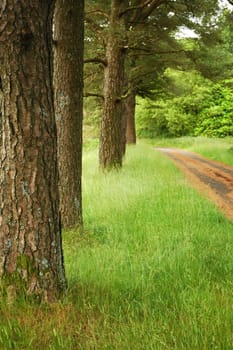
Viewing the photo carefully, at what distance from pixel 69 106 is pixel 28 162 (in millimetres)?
3033

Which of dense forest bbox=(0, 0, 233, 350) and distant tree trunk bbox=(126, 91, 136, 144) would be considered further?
distant tree trunk bbox=(126, 91, 136, 144)

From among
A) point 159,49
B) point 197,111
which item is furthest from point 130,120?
point 197,111

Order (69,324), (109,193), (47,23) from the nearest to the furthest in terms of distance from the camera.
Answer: (69,324), (47,23), (109,193)

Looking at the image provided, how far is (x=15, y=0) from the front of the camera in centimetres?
299

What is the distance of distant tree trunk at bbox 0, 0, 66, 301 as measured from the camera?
10.0 ft

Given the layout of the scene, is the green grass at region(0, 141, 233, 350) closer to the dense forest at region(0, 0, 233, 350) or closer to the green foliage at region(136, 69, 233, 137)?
the dense forest at region(0, 0, 233, 350)

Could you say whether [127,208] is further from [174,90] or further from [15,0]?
[174,90]

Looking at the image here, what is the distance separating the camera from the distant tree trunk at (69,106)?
19.3ft

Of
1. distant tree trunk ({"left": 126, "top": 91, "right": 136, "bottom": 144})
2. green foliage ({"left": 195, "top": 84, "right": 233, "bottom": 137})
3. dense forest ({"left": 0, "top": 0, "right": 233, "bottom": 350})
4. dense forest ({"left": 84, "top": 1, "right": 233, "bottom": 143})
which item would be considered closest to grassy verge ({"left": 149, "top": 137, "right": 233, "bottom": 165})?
dense forest ({"left": 84, "top": 1, "right": 233, "bottom": 143})

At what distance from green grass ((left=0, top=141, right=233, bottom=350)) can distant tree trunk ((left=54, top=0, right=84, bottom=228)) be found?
0.51 m

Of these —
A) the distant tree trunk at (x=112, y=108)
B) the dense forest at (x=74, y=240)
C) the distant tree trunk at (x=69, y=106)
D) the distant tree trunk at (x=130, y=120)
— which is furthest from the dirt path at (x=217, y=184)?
the distant tree trunk at (x=130, y=120)

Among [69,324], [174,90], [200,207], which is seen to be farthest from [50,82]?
[174,90]

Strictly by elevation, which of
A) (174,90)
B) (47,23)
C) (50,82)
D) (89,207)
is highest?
(174,90)

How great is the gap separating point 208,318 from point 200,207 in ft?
13.6
